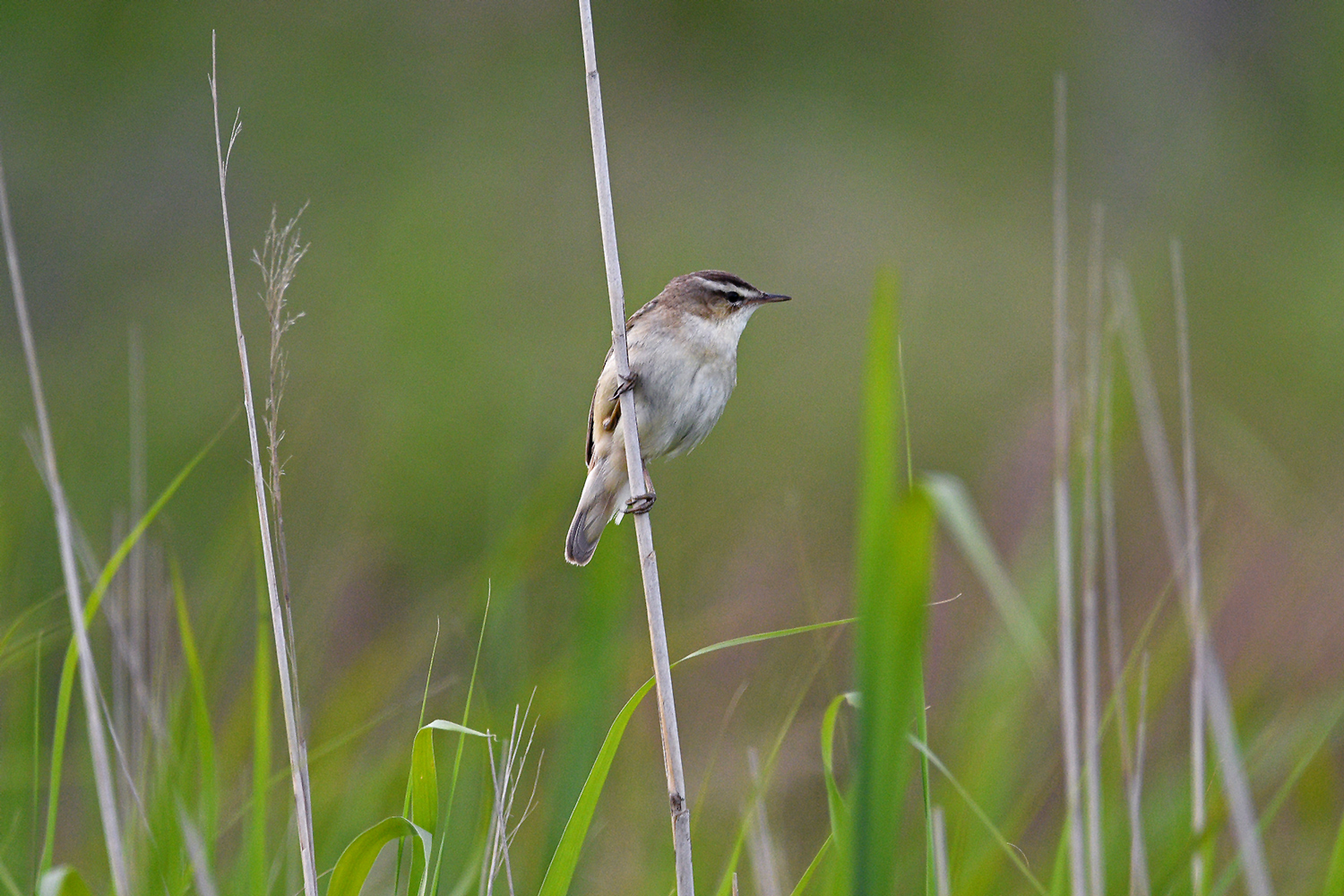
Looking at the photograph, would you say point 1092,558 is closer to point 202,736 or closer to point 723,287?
point 202,736

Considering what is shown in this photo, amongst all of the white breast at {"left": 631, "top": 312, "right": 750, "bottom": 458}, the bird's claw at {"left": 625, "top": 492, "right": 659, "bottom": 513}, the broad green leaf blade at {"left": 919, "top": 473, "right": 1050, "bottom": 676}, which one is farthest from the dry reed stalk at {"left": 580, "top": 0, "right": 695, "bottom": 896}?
the white breast at {"left": 631, "top": 312, "right": 750, "bottom": 458}

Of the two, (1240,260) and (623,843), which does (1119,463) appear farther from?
(1240,260)

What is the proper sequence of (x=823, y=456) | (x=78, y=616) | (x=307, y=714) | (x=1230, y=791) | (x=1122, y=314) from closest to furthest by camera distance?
(x=1230, y=791), (x=78, y=616), (x=1122, y=314), (x=307, y=714), (x=823, y=456)

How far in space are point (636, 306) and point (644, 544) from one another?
18.1 ft

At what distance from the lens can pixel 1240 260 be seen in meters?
10.7

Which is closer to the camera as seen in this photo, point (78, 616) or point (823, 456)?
point (78, 616)

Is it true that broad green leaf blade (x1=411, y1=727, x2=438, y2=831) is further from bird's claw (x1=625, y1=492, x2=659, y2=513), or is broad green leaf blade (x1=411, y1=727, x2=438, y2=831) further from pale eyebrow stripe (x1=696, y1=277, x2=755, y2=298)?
pale eyebrow stripe (x1=696, y1=277, x2=755, y2=298)

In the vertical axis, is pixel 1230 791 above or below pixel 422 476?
above

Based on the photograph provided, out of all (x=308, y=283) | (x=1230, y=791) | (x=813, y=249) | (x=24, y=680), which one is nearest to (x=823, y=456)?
(x=813, y=249)

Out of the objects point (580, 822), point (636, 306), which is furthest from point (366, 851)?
point (636, 306)

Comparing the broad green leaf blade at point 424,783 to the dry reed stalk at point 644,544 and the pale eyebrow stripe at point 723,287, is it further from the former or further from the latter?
the pale eyebrow stripe at point 723,287

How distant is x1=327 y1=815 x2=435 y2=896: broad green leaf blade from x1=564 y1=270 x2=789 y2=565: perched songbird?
5.32ft

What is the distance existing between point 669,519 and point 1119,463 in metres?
2.83

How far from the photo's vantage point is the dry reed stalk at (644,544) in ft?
5.54
